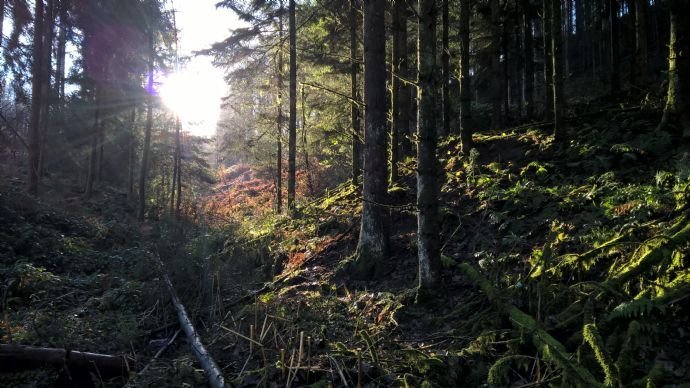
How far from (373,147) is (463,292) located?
3352 millimetres

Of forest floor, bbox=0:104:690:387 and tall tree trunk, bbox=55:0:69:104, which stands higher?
tall tree trunk, bbox=55:0:69:104

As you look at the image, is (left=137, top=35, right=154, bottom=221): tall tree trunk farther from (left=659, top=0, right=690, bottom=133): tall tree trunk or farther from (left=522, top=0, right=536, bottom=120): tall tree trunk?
(left=659, top=0, right=690, bottom=133): tall tree trunk

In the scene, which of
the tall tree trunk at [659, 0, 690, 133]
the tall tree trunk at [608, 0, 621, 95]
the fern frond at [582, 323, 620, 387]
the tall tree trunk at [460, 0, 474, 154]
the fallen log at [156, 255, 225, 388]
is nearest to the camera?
the fern frond at [582, 323, 620, 387]

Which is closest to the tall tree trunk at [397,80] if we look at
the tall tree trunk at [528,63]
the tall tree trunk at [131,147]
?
the tall tree trunk at [528,63]

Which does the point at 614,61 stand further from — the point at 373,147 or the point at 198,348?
the point at 198,348

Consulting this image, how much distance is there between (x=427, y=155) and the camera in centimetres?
580

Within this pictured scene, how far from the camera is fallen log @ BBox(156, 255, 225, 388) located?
14.9 ft

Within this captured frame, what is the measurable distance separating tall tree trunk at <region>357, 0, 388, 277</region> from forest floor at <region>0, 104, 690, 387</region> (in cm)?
39

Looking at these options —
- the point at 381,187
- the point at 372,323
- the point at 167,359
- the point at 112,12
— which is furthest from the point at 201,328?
the point at 112,12

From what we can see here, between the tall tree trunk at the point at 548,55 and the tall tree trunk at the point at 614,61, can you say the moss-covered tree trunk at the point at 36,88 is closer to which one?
the tall tree trunk at the point at 548,55

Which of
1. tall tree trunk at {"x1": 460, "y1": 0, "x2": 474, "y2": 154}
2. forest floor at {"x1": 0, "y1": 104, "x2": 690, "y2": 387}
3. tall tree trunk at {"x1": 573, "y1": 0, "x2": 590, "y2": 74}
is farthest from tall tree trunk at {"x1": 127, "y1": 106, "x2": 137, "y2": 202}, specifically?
tall tree trunk at {"x1": 573, "y1": 0, "x2": 590, "y2": 74}

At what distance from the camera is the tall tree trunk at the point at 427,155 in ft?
18.7

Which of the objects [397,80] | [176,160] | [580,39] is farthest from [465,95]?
[580,39]

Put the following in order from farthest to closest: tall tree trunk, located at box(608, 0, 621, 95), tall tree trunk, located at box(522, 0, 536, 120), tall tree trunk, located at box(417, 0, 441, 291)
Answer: tall tree trunk, located at box(608, 0, 621, 95), tall tree trunk, located at box(522, 0, 536, 120), tall tree trunk, located at box(417, 0, 441, 291)
